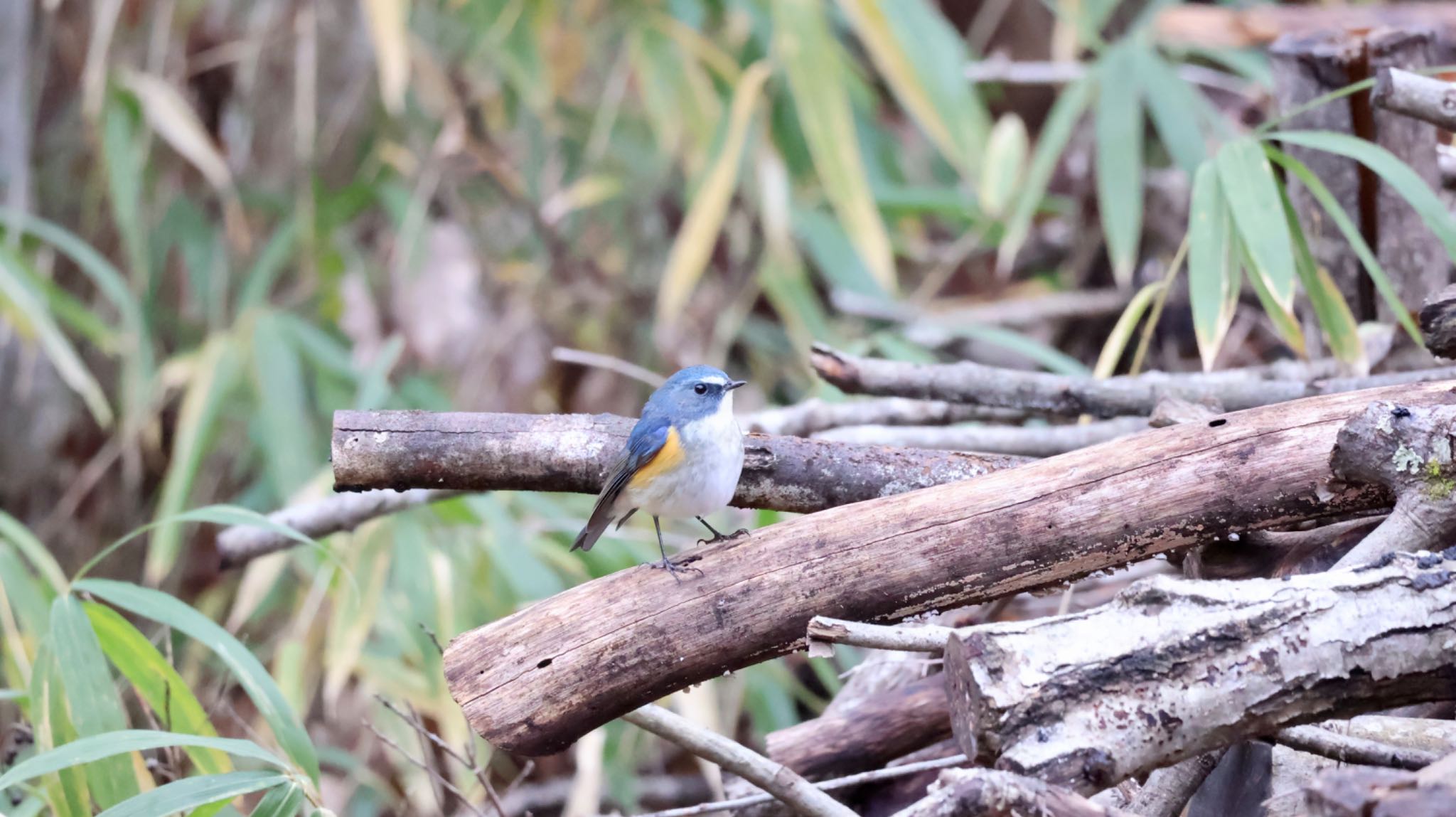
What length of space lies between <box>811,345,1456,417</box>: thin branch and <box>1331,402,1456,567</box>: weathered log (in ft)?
2.68

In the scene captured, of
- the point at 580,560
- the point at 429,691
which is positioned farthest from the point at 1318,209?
the point at 429,691

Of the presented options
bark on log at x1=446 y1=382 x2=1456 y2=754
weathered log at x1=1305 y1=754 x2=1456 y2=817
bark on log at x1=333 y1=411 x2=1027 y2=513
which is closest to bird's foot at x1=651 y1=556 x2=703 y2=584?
bark on log at x1=446 y1=382 x2=1456 y2=754

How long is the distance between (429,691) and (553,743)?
70.5 inches

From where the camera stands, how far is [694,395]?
2.29 m

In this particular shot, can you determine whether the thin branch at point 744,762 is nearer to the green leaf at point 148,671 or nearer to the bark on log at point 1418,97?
the green leaf at point 148,671

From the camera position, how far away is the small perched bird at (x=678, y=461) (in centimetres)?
200

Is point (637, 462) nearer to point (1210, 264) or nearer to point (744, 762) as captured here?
point (744, 762)

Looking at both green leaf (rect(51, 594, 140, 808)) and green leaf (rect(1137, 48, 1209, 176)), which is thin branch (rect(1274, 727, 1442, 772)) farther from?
green leaf (rect(1137, 48, 1209, 176))

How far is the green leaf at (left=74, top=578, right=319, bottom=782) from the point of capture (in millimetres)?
2102

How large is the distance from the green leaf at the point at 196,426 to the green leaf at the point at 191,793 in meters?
1.78

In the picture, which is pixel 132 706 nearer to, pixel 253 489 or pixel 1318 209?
pixel 253 489

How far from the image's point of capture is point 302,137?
4320mm

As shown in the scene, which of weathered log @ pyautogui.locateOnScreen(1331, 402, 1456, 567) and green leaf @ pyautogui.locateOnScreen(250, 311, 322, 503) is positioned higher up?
weathered log @ pyautogui.locateOnScreen(1331, 402, 1456, 567)

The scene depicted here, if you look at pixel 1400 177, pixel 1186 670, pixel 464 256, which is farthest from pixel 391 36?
pixel 1186 670
